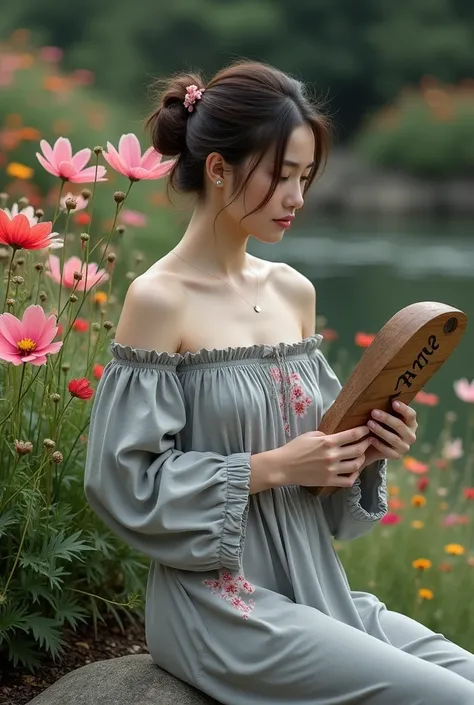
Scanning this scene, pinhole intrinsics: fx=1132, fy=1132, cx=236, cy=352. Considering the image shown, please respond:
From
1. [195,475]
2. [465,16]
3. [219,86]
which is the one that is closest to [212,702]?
[195,475]

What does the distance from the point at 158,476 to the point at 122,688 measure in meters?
0.29

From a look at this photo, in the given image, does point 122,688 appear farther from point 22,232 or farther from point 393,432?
point 22,232

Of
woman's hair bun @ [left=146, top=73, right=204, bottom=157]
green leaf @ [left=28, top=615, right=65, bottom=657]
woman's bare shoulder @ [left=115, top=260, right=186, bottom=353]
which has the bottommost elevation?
green leaf @ [left=28, top=615, right=65, bottom=657]

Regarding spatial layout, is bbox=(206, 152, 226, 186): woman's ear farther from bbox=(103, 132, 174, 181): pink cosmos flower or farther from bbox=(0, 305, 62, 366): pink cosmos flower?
bbox=(0, 305, 62, 366): pink cosmos flower

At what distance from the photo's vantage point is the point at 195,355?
1.46 metres

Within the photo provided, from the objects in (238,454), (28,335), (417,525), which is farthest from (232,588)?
(417,525)

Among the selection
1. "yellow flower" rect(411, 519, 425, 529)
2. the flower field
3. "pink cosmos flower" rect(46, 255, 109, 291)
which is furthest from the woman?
"yellow flower" rect(411, 519, 425, 529)

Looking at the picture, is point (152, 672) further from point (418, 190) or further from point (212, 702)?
point (418, 190)

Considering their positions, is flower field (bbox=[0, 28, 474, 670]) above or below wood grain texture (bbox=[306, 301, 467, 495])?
below

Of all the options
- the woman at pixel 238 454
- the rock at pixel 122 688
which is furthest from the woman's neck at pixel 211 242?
the rock at pixel 122 688

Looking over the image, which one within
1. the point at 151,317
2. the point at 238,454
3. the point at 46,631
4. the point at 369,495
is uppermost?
the point at 151,317

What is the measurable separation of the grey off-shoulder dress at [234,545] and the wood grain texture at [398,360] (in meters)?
0.10

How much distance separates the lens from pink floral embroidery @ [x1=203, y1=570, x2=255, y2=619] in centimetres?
142

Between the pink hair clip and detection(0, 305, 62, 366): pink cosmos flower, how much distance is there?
1.12ft
